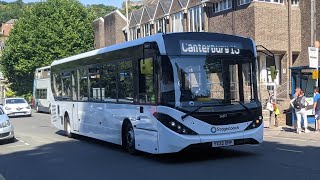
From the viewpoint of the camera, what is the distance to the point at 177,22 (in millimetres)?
42344

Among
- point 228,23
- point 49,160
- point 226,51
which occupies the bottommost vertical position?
point 49,160

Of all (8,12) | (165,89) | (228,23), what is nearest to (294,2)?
(228,23)

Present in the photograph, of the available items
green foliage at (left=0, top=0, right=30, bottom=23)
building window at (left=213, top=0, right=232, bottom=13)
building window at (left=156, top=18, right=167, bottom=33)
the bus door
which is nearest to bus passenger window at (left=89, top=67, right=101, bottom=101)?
the bus door

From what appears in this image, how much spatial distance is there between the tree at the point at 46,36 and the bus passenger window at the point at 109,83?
40.5 m

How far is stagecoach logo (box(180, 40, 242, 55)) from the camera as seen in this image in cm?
1061

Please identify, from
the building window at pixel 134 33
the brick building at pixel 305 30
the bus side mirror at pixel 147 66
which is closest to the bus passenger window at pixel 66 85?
the bus side mirror at pixel 147 66

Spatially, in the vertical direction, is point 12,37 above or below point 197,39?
above

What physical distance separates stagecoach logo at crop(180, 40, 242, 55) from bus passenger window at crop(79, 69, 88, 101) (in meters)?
5.81

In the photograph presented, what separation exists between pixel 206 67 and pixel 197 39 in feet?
2.42

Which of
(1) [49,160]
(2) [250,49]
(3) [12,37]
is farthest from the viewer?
(3) [12,37]

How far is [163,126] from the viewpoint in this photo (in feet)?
34.1

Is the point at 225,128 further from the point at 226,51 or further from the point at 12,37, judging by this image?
A: the point at 12,37

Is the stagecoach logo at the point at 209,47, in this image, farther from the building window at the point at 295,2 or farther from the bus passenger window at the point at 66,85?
the building window at the point at 295,2

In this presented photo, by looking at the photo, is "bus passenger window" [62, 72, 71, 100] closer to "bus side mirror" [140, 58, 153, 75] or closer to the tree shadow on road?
the tree shadow on road
